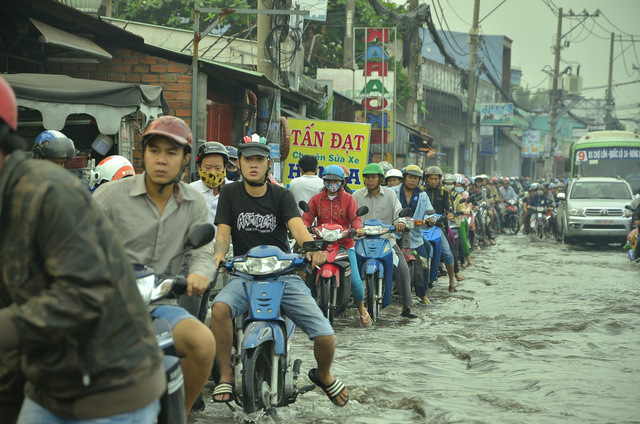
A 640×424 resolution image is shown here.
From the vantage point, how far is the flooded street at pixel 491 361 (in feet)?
19.0

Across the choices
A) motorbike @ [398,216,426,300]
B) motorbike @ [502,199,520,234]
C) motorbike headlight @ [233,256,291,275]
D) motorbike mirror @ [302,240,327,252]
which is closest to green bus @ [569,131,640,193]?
motorbike @ [502,199,520,234]

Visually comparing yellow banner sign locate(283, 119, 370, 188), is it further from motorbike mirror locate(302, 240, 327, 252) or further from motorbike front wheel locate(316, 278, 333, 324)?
motorbike mirror locate(302, 240, 327, 252)

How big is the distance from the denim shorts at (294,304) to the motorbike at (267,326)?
6 cm

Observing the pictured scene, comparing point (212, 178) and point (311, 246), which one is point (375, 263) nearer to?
point (212, 178)

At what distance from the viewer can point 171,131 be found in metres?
3.98

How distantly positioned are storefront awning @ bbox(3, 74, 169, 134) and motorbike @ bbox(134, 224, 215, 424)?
514cm

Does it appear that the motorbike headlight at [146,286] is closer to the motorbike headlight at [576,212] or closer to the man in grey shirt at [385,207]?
the man in grey shirt at [385,207]

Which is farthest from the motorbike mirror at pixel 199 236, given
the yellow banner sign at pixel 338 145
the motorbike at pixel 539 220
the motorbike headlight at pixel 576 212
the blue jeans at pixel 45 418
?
the motorbike at pixel 539 220

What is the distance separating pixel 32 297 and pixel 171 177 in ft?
6.05

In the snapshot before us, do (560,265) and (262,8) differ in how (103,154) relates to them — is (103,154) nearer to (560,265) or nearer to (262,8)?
(262,8)

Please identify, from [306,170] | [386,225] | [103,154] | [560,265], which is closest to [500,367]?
[386,225]

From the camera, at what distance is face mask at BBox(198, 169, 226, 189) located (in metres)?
6.95

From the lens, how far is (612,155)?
26328 millimetres

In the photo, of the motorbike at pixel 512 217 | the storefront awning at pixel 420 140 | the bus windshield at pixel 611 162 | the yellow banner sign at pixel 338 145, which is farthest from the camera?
the storefront awning at pixel 420 140
